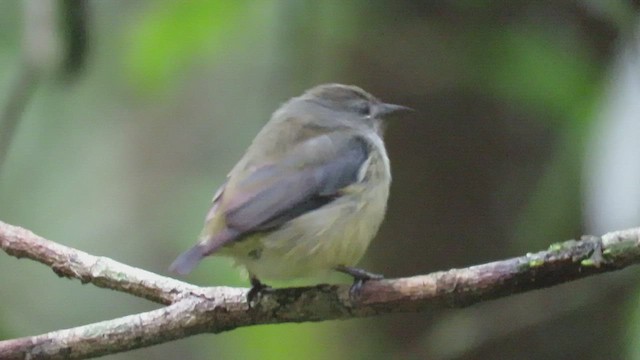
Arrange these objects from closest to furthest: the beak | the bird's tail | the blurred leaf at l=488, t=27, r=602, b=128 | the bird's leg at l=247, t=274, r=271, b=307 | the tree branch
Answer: the tree branch, the bird's tail, the bird's leg at l=247, t=274, r=271, b=307, the blurred leaf at l=488, t=27, r=602, b=128, the beak

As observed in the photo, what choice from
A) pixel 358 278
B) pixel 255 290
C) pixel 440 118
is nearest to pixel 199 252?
pixel 255 290

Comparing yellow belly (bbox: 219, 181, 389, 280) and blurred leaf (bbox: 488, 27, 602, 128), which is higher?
blurred leaf (bbox: 488, 27, 602, 128)

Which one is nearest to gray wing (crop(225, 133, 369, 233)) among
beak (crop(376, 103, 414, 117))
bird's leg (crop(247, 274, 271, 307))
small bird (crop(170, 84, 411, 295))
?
small bird (crop(170, 84, 411, 295))

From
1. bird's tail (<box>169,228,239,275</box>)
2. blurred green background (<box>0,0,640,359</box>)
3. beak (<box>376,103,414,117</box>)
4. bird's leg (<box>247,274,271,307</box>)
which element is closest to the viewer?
bird's tail (<box>169,228,239,275</box>)

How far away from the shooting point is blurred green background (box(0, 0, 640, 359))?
387cm

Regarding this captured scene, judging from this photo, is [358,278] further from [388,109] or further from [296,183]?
[388,109]

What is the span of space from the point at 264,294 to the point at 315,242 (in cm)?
37

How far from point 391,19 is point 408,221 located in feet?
2.94

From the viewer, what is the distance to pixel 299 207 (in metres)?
3.62

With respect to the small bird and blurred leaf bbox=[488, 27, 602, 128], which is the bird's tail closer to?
the small bird

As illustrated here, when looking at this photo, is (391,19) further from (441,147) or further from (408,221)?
(408,221)

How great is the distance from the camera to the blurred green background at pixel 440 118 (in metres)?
3.87

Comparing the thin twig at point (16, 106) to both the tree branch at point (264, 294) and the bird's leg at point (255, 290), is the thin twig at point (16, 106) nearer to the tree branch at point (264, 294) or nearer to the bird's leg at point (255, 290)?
the tree branch at point (264, 294)

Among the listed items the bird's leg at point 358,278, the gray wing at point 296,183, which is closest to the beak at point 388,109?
the gray wing at point 296,183
